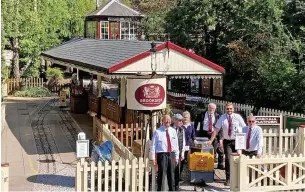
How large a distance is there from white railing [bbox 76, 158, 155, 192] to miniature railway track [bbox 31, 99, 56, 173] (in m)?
3.46

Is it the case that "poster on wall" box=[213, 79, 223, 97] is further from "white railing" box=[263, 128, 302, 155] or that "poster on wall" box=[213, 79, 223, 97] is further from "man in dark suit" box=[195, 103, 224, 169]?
"man in dark suit" box=[195, 103, 224, 169]

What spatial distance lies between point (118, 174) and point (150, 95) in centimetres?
305

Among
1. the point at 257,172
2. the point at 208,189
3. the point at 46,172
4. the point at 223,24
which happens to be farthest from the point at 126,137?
the point at 223,24

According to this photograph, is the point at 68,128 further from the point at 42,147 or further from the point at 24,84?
the point at 24,84

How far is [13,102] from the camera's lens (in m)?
29.3

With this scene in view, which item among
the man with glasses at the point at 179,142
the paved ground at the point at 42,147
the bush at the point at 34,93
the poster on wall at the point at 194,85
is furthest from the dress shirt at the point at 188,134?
the bush at the point at 34,93

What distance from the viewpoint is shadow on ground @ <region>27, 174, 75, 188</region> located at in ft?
39.6

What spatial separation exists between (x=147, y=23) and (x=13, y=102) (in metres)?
9.04

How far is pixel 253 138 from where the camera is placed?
11180mm

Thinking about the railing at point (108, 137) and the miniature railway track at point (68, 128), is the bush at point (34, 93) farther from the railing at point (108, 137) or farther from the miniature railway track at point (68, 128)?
the railing at point (108, 137)

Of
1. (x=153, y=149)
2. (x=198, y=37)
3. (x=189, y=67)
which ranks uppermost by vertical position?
(x=198, y=37)

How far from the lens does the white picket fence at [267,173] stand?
10523 mm

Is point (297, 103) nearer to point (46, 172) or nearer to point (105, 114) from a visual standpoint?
point (105, 114)

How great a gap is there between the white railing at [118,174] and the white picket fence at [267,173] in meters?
1.73
